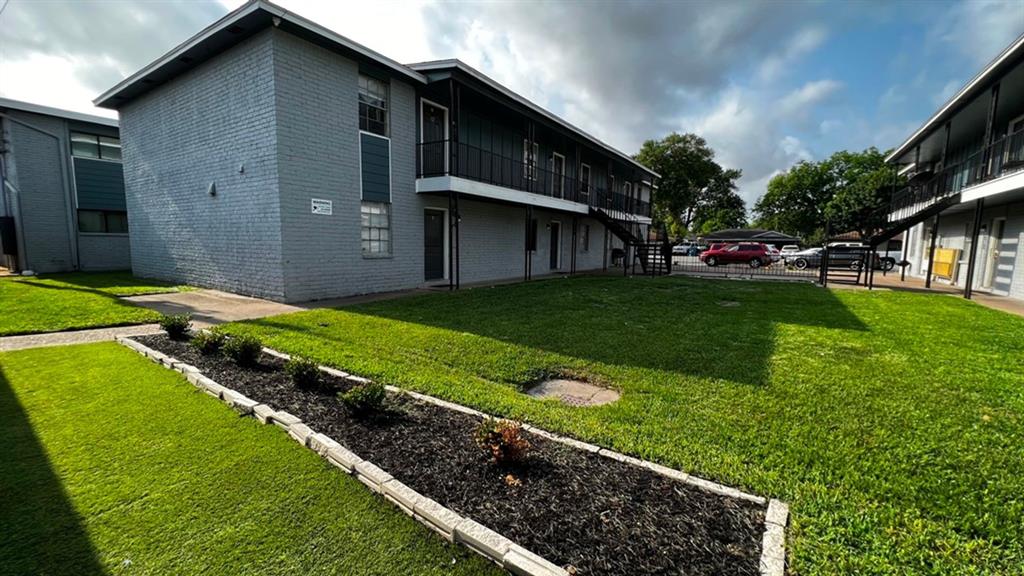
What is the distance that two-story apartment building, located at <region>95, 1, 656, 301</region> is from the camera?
9383 mm

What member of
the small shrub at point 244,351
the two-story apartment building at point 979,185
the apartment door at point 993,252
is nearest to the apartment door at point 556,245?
the two-story apartment building at point 979,185

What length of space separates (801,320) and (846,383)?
4.34 m

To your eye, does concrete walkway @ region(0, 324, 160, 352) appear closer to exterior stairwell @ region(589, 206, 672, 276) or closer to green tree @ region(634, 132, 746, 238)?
exterior stairwell @ region(589, 206, 672, 276)

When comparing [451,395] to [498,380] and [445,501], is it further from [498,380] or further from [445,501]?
[445,501]

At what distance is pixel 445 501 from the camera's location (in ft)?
8.12

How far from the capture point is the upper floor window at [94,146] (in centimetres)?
1617

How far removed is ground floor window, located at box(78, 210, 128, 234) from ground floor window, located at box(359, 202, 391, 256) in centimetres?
1277

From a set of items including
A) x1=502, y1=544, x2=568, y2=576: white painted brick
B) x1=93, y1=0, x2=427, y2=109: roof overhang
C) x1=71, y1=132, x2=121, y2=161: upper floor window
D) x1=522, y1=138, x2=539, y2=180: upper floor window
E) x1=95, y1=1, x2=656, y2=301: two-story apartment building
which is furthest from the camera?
x1=522, y1=138, x2=539, y2=180: upper floor window

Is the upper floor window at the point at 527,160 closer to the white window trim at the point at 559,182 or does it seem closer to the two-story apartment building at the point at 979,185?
the white window trim at the point at 559,182

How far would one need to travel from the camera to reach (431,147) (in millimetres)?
12414

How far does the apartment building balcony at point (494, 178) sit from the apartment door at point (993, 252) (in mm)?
13097

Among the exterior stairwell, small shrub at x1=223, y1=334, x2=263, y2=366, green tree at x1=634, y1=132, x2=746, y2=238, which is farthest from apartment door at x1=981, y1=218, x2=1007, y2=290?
green tree at x1=634, y1=132, x2=746, y2=238

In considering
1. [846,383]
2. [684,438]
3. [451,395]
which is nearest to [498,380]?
[451,395]

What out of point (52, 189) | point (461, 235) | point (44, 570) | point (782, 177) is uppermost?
point (782, 177)
